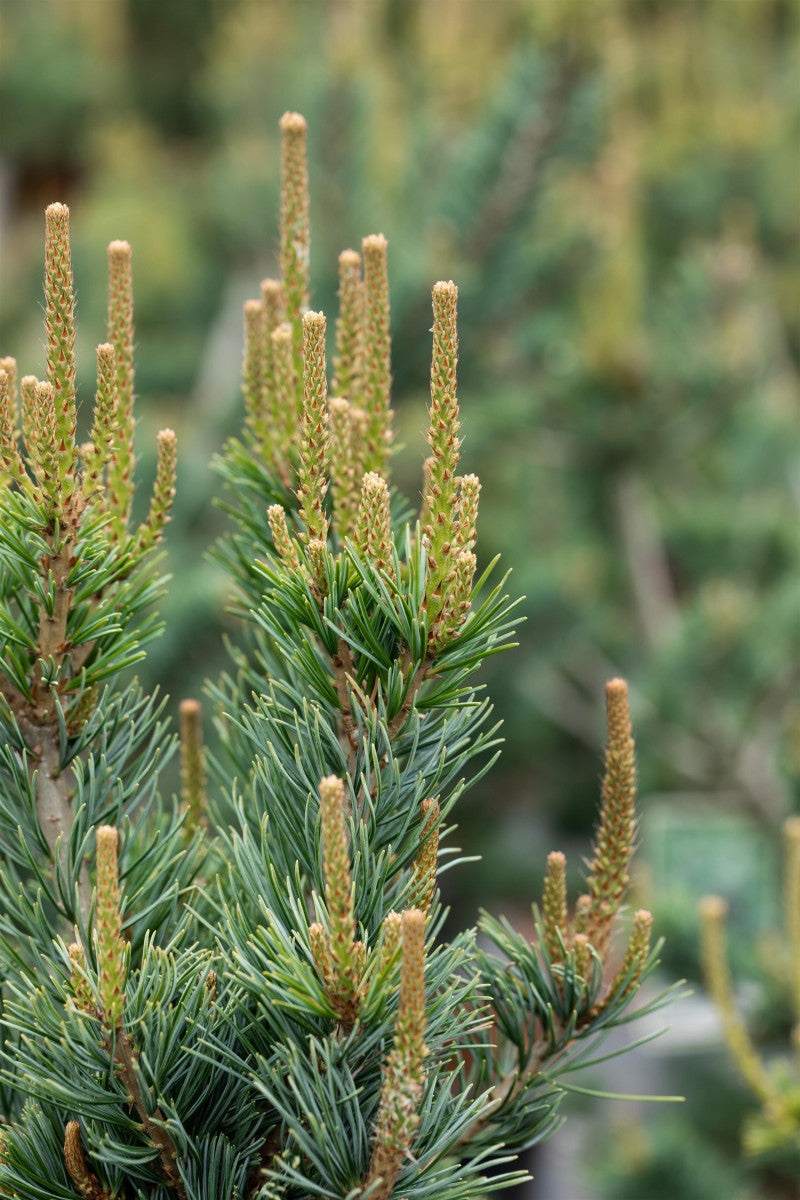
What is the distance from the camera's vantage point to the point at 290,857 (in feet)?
1.09

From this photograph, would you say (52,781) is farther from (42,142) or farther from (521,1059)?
(42,142)

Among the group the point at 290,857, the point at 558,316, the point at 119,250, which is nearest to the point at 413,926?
the point at 290,857

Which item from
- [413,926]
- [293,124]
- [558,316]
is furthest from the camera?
[558,316]

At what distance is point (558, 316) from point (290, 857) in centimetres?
169

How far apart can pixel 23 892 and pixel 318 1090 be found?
0.10m

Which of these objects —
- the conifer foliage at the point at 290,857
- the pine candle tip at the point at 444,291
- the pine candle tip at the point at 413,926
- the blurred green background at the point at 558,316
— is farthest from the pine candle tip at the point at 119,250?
the blurred green background at the point at 558,316

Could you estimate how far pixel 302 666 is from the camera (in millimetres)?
316

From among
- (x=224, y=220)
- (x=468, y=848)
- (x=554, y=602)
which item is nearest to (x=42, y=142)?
(x=224, y=220)

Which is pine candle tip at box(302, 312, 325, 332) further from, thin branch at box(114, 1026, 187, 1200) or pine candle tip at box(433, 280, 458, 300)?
thin branch at box(114, 1026, 187, 1200)

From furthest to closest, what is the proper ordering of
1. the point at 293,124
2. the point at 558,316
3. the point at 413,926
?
the point at 558,316
the point at 293,124
the point at 413,926

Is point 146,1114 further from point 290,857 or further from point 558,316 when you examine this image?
point 558,316

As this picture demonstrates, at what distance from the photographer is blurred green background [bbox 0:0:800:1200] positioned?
1.45m

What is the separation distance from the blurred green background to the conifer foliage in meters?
0.72

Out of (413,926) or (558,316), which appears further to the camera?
(558,316)
